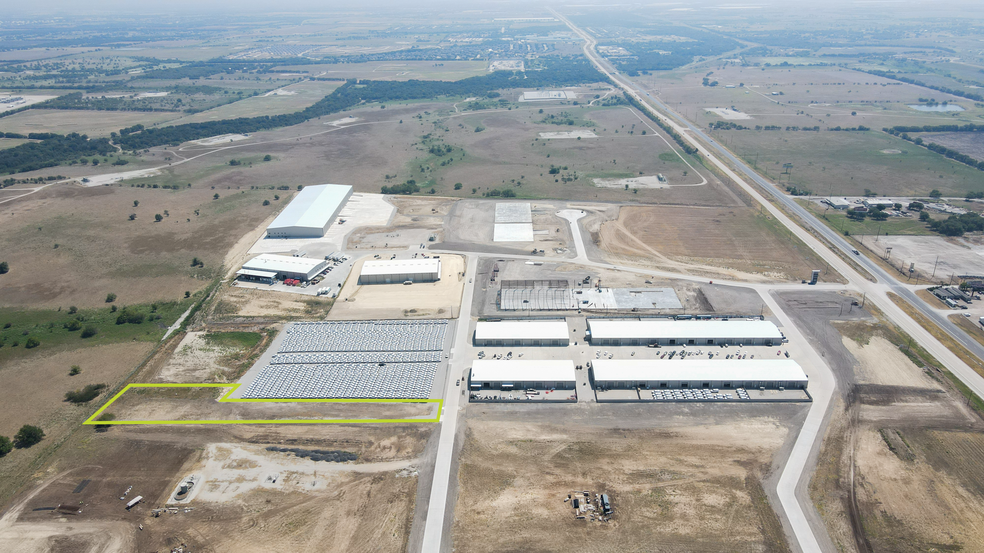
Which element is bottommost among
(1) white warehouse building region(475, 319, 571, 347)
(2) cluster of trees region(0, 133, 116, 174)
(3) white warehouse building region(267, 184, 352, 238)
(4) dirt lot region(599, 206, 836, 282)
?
(1) white warehouse building region(475, 319, 571, 347)

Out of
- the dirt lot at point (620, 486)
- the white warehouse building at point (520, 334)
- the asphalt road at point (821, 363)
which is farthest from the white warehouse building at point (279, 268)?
the asphalt road at point (821, 363)

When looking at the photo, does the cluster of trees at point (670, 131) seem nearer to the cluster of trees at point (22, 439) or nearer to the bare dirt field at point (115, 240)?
the bare dirt field at point (115, 240)

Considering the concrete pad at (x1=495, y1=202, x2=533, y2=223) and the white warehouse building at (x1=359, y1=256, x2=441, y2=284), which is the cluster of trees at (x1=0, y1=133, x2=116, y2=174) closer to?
the white warehouse building at (x1=359, y1=256, x2=441, y2=284)

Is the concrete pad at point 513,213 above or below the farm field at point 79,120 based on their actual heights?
below

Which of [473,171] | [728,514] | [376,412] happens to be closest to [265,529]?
[376,412]

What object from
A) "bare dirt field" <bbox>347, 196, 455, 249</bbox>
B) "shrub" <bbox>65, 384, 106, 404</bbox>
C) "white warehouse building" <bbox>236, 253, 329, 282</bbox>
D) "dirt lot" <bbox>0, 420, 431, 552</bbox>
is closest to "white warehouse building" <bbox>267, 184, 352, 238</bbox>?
"bare dirt field" <bbox>347, 196, 455, 249</bbox>

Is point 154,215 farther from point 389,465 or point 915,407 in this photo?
point 915,407
